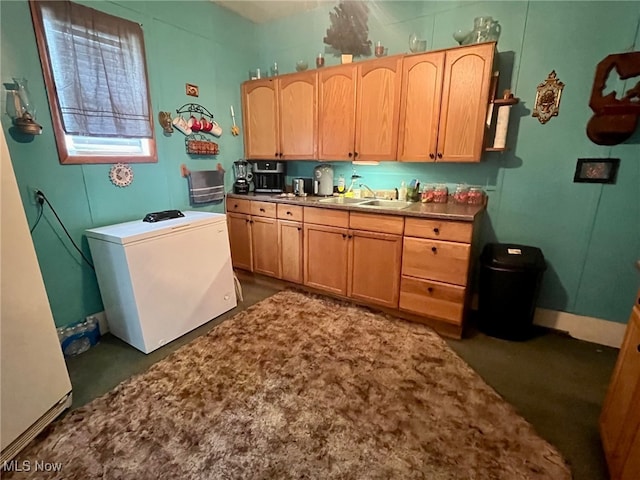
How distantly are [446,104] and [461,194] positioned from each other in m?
0.75

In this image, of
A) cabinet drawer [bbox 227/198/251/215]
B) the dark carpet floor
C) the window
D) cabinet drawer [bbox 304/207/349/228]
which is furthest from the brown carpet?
the window

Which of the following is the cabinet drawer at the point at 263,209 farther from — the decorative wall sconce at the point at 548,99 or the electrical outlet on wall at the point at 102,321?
the decorative wall sconce at the point at 548,99

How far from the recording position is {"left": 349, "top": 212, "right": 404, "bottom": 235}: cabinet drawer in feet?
7.88

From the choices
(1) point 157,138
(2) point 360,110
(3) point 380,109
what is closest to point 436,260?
(3) point 380,109

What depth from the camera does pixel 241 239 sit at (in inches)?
132

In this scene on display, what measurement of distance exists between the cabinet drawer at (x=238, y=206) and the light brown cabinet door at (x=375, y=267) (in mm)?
1224

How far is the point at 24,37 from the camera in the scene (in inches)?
72.6

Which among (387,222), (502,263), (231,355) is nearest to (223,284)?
(231,355)

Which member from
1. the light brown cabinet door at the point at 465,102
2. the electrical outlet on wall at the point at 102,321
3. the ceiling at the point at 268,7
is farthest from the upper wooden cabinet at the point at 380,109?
the electrical outlet on wall at the point at 102,321

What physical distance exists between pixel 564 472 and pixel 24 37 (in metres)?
3.67

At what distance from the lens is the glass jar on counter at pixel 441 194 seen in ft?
8.82

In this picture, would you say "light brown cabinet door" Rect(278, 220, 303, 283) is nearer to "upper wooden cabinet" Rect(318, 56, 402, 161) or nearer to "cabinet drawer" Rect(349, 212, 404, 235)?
"cabinet drawer" Rect(349, 212, 404, 235)

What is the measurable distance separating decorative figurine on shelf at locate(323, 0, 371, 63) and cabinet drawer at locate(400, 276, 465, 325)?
6.91 feet

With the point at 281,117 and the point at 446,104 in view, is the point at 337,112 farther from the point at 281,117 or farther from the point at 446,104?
the point at 446,104
